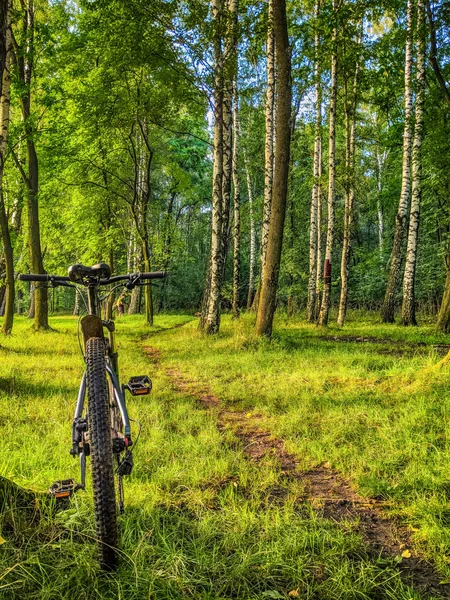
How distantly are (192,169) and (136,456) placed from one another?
1292 inches

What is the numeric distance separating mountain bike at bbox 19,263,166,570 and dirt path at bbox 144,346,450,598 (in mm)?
1696

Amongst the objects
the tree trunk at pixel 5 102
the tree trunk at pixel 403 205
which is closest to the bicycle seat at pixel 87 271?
the tree trunk at pixel 5 102

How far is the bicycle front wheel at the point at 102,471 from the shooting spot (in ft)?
7.11

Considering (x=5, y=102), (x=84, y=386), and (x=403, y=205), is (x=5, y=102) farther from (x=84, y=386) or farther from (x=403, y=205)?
(x=403, y=205)

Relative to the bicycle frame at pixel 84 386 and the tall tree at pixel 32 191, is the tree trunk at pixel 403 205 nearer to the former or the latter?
the tall tree at pixel 32 191

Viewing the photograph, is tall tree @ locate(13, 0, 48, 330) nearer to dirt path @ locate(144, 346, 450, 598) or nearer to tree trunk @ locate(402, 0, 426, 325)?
dirt path @ locate(144, 346, 450, 598)

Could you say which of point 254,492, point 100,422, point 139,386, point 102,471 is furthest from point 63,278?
point 254,492

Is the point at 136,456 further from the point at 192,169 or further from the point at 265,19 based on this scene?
the point at 192,169

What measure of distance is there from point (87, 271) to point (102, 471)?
122 cm

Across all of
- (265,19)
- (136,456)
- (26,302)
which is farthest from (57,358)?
(26,302)

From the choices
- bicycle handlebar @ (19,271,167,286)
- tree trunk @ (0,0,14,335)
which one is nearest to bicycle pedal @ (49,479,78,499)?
bicycle handlebar @ (19,271,167,286)

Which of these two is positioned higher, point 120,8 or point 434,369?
point 120,8

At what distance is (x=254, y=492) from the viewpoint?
333 cm

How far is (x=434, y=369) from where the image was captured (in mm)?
5965
